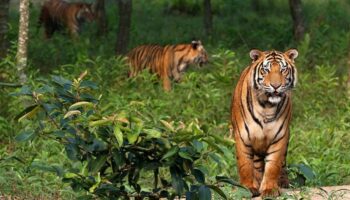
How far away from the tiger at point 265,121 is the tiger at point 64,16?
11.5m

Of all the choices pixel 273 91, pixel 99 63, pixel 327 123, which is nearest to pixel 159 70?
pixel 99 63

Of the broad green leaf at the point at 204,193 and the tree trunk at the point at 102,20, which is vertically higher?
the broad green leaf at the point at 204,193

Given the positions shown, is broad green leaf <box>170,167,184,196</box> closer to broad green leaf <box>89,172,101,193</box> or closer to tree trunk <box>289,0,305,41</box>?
broad green leaf <box>89,172,101,193</box>

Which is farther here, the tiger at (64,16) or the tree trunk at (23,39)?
the tiger at (64,16)

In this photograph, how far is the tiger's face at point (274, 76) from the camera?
276 inches

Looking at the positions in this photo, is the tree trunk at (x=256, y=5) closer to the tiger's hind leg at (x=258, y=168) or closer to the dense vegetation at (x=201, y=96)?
the dense vegetation at (x=201, y=96)

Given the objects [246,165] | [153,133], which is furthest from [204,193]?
[246,165]

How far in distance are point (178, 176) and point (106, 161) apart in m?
0.40

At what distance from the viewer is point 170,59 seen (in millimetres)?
13375

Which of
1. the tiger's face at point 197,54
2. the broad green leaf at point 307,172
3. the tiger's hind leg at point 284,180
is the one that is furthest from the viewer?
the tiger's face at point 197,54

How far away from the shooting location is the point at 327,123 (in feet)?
32.6

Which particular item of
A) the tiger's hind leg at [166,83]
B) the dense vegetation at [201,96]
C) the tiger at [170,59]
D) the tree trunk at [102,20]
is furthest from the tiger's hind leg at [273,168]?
the tree trunk at [102,20]

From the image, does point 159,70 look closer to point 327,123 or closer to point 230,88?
point 230,88

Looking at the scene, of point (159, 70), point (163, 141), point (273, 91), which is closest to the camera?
point (163, 141)
